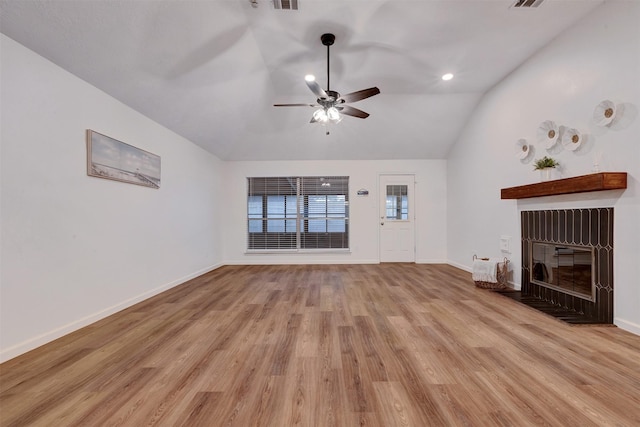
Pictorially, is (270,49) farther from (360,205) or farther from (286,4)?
(360,205)

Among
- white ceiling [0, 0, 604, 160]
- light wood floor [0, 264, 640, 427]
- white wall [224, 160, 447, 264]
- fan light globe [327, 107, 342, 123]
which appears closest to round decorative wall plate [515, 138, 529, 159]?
white ceiling [0, 0, 604, 160]

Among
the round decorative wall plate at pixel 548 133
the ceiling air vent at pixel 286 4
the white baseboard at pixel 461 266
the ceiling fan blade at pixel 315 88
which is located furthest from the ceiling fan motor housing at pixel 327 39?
the white baseboard at pixel 461 266

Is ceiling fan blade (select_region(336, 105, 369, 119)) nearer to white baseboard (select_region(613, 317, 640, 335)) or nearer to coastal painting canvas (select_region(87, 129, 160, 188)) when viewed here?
coastal painting canvas (select_region(87, 129, 160, 188))

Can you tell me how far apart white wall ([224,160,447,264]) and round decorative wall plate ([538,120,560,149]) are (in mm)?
2868

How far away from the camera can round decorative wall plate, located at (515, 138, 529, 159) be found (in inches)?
146

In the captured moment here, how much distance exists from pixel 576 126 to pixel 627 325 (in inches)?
83.3

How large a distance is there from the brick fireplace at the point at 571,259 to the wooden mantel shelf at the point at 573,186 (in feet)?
0.94

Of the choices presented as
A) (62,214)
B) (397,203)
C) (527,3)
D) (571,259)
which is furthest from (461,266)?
(62,214)

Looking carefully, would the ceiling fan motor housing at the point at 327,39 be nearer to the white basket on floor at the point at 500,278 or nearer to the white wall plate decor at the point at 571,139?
the white wall plate decor at the point at 571,139

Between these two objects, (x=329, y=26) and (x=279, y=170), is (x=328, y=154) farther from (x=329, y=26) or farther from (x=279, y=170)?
(x=329, y=26)

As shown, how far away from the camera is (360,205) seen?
635cm

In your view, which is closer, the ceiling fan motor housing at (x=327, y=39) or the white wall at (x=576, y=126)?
the white wall at (x=576, y=126)

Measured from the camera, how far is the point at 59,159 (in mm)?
2443

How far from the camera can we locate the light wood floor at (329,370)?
147 centimetres
